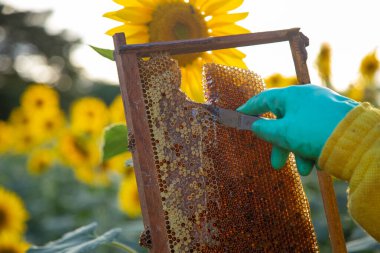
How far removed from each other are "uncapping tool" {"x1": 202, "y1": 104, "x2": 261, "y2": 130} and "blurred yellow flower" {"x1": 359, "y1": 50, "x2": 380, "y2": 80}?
252cm

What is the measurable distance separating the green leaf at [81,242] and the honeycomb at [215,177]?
449mm

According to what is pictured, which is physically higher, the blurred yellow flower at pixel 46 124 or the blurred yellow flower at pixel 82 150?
the blurred yellow flower at pixel 46 124

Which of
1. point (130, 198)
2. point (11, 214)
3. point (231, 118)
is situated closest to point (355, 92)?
point (130, 198)

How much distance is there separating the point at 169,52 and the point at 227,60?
348mm

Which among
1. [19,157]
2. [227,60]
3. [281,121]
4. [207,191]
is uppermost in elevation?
[227,60]

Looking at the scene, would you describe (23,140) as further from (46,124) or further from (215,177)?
(215,177)

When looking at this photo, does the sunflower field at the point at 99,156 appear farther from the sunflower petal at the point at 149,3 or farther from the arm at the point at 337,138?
the arm at the point at 337,138

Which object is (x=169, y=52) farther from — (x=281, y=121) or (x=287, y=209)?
(x=287, y=209)

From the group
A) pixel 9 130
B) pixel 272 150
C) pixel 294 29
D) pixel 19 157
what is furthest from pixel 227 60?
pixel 19 157

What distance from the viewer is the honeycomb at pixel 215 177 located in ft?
5.29

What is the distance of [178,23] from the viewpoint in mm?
2021

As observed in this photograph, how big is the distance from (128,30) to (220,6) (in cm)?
32

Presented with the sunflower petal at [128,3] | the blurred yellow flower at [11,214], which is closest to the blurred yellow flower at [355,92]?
the sunflower petal at [128,3]

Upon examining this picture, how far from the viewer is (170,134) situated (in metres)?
1.63
